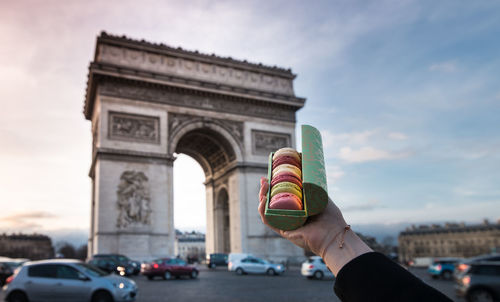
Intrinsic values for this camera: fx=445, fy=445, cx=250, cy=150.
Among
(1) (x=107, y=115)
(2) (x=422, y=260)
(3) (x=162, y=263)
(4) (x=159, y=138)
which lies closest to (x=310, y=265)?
(3) (x=162, y=263)

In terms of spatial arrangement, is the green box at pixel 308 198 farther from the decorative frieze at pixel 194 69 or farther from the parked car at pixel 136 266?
the decorative frieze at pixel 194 69

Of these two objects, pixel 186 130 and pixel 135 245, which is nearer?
pixel 135 245

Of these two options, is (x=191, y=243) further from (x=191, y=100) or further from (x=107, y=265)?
(x=107, y=265)

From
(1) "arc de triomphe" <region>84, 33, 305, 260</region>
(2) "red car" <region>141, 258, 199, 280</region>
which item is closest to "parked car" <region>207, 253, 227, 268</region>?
(1) "arc de triomphe" <region>84, 33, 305, 260</region>

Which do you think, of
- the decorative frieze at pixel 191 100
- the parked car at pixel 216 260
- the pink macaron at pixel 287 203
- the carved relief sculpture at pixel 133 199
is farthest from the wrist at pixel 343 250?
the parked car at pixel 216 260

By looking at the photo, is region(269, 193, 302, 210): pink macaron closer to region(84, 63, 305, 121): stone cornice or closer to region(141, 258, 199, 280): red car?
region(141, 258, 199, 280): red car

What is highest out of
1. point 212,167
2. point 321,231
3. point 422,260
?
point 212,167

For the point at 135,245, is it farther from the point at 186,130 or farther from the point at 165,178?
the point at 186,130
